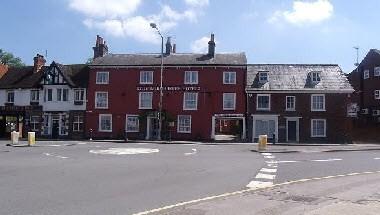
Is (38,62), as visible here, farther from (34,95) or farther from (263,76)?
(263,76)

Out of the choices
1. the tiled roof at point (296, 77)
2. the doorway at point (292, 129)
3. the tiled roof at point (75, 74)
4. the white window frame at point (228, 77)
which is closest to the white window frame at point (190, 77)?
the white window frame at point (228, 77)

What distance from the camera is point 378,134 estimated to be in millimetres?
56156

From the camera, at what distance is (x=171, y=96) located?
5262cm

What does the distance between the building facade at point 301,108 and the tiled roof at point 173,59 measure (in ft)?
11.7

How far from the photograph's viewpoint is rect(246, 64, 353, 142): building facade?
49031mm

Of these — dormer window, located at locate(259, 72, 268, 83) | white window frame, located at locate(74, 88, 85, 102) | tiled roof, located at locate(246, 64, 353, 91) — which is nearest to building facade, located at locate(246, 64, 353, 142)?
tiled roof, located at locate(246, 64, 353, 91)

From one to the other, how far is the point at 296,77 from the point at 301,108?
12.1ft

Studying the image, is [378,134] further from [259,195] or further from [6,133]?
[259,195]

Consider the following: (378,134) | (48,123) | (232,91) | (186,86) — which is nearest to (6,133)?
(48,123)

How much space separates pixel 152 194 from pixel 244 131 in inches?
1501

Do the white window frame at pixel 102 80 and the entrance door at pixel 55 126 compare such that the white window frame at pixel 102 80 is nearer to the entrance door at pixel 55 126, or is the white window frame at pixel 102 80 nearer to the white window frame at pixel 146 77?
the white window frame at pixel 146 77

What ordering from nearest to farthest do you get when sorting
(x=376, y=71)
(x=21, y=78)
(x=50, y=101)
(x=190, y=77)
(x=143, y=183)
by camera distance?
(x=143, y=183) < (x=190, y=77) < (x=50, y=101) < (x=21, y=78) < (x=376, y=71)

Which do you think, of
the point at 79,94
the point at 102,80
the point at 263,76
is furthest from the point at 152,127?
the point at 263,76

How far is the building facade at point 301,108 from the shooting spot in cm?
4903
